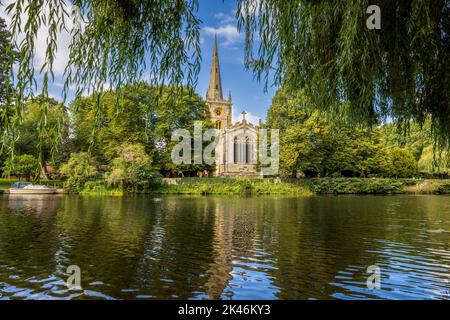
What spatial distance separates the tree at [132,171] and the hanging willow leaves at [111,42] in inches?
1210

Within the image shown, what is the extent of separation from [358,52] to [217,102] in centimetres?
5966

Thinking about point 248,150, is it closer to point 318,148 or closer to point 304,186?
point 318,148

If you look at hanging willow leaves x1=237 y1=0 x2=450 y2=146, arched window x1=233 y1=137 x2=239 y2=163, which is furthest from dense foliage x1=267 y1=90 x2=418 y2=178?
hanging willow leaves x1=237 y1=0 x2=450 y2=146

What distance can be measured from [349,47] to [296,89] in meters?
1.60

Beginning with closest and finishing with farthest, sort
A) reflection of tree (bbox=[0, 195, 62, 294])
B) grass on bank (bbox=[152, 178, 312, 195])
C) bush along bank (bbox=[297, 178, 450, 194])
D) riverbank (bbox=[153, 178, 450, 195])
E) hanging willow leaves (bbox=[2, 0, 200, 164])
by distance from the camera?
hanging willow leaves (bbox=[2, 0, 200, 164]) → reflection of tree (bbox=[0, 195, 62, 294]) → grass on bank (bbox=[152, 178, 312, 195]) → riverbank (bbox=[153, 178, 450, 195]) → bush along bank (bbox=[297, 178, 450, 194])

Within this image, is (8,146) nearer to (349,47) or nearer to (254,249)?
(349,47)

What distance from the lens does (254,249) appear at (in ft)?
29.8

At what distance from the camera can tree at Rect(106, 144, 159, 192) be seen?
109 feet

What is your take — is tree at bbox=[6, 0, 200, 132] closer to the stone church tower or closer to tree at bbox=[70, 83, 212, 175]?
tree at bbox=[70, 83, 212, 175]

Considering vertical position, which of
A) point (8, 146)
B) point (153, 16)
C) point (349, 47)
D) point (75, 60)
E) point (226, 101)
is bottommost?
point (8, 146)

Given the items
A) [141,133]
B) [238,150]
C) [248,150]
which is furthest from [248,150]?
[141,133]

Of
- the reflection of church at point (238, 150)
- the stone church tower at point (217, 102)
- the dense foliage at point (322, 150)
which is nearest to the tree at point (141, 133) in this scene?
the reflection of church at point (238, 150)
